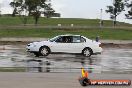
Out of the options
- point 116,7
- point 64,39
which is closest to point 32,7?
point 116,7

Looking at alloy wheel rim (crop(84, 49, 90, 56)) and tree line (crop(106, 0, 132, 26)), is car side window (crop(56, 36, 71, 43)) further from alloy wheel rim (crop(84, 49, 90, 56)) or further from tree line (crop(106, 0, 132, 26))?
tree line (crop(106, 0, 132, 26))

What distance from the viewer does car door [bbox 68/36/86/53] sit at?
28.0 m

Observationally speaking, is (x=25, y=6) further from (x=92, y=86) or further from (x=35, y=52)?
(x=92, y=86)

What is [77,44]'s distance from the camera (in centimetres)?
2809

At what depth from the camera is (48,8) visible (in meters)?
90.2

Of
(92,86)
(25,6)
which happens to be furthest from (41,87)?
(25,6)

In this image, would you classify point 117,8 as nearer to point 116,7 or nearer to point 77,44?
point 116,7

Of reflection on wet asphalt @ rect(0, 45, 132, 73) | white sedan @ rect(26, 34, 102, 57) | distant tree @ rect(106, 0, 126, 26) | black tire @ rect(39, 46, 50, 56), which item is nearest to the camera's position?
reflection on wet asphalt @ rect(0, 45, 132, 73)

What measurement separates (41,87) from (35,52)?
575 inches

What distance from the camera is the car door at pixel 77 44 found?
28.0 m

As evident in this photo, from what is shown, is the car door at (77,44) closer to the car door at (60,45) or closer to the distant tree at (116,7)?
the car door at (60,45)

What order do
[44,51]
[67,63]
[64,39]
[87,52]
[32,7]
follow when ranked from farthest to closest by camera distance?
[32,7], [64,39], [87,52], [44,51], [67,63]

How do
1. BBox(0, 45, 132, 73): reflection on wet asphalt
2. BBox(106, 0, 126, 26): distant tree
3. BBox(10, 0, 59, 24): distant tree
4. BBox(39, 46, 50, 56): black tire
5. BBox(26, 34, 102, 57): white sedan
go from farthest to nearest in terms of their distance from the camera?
1. BBox(106, 0, 126, 26): distant tree
2. BBox(10, 0, 59, 24): distant tree
3. BBox(26, 34, 102, 57): white sedan
4. BBox(39, 46, 50, 56): black tire
5. BBox(0, 45, 132, 73): reflection on wet asphalt

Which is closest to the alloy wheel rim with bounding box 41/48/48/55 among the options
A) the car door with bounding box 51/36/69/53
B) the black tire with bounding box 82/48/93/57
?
the car door with bounding box 51/36/69/53
